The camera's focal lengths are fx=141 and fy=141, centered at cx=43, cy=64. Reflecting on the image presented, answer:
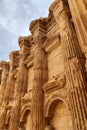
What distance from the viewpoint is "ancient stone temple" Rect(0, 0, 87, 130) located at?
4.12m

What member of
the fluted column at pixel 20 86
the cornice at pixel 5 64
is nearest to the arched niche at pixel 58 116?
the fluted column at pixel 20 86

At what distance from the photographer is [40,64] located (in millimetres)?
7914

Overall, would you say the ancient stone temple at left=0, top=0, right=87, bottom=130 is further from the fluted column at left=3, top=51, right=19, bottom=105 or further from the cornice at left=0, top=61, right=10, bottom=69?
the cornice at left=0, top=61, right=10, bottom=69

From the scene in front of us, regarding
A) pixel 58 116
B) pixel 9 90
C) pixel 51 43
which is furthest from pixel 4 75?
pixel 58 116

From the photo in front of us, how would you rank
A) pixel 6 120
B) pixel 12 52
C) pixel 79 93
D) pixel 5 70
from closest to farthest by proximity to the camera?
pixel 79 93 → pixel 6 120 → pixel 12 52 → pixel 5 70

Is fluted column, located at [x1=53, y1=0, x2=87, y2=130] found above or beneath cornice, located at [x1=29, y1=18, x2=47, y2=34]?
beneath

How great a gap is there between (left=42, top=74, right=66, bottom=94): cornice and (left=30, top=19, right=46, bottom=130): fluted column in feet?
1.54

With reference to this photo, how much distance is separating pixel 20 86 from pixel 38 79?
2.50 meters

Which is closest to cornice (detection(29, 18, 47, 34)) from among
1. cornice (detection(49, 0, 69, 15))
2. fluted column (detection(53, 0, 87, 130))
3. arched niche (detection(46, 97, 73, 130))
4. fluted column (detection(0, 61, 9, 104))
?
cornice (detection(49, 0, 69, 15))

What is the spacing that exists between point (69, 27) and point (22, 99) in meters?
5.17

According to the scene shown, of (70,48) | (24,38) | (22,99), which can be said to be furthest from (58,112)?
(24,38)

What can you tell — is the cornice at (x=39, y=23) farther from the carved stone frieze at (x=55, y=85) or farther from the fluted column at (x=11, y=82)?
the fluted column at (x=11, y=82)

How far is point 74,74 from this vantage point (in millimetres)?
4793

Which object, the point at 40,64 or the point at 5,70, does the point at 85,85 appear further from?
the point at 5,70
